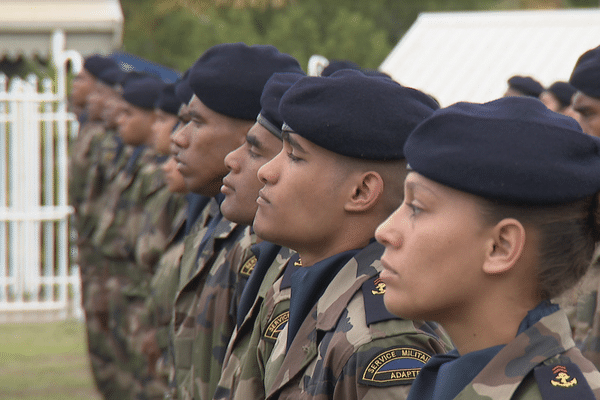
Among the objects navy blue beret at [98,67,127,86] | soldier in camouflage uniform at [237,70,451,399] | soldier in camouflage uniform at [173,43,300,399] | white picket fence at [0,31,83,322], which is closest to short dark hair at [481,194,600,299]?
soldier in camouflage uniform at [237,70,451,399]

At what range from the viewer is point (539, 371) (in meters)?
1.65

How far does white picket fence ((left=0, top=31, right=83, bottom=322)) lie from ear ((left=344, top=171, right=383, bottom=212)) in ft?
26.8

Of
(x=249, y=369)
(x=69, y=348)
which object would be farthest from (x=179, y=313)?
(x=69, y=348)

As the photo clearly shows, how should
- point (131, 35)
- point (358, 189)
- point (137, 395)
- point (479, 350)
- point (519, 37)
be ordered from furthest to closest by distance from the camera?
point (131, 35), point (519, 37), point (137, 395), point (358, 189), point (479, 350)

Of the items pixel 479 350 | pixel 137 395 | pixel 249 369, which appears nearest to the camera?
pixel 479 350

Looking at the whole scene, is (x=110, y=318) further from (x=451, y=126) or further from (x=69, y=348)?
(x=451, y=126)

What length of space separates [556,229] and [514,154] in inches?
6.8

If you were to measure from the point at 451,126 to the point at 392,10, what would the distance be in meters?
25.6

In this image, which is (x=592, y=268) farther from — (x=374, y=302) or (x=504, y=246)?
(x=504, y=246)

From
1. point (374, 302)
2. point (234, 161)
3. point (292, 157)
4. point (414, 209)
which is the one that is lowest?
point (234, 161)

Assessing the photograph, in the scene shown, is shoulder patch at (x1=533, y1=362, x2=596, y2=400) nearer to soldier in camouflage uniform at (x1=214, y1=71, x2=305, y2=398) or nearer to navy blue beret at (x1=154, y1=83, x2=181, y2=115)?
soldier in camouflage uniform at (x1=214, y1=71, x2=305, y2=398)

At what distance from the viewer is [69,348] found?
9492 mm

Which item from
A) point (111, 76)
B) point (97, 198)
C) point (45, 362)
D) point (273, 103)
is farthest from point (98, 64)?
point (273, 103)

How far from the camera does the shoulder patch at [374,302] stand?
215 cm
